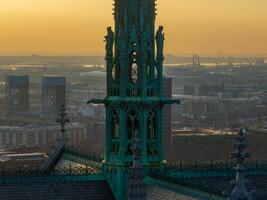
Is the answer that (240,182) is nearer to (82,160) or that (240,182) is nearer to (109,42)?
(109,42)

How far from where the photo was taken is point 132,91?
25.1m

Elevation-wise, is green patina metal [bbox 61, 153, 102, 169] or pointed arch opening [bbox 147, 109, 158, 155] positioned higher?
pointed arch opening [bbox 147, 109, 158, 155]

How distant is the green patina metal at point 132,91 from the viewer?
81.7ft

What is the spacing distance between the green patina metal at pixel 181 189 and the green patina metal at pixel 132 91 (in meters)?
1.07

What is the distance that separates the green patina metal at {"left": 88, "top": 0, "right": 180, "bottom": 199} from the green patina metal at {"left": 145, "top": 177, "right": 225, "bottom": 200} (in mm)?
1071

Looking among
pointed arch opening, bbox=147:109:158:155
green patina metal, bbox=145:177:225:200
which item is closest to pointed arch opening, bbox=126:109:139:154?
pointed arch opening, bbox=147:109:158:155

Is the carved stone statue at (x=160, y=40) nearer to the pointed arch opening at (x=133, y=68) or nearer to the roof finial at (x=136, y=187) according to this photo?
the pointed arch opening at (x=133, y=68)

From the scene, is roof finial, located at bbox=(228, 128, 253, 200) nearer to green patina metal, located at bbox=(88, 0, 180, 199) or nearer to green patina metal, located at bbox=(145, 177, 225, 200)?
green patina metal, located at bbox=(145, 177, 225, 200)

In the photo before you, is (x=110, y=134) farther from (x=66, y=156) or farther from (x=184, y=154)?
(x=184, y=154)

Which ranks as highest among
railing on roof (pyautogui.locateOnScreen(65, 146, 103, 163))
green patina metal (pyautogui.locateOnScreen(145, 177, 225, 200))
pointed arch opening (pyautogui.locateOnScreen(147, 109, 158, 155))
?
pointed arch opening (pyautogui.locateOnScreen(147, 109, 158, 155))

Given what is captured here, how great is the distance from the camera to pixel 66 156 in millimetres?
28812

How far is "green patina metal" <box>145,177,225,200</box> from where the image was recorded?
20781mm

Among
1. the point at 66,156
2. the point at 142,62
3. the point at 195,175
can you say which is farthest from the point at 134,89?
the point at 66,156

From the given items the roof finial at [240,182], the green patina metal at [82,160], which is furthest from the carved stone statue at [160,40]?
the roof finial at [240,182]
